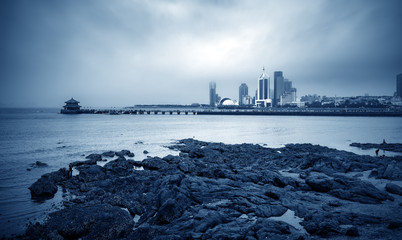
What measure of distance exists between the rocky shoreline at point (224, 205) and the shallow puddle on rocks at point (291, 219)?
38mm

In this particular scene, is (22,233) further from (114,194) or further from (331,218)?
(331,218)

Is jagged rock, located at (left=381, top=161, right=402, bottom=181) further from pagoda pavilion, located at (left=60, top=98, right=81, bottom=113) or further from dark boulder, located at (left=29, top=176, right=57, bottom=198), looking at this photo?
pagoda pavilion, located at (left=60, top=98, right=81, bottom=113)

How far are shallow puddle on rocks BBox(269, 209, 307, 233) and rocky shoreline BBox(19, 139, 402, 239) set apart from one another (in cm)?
4

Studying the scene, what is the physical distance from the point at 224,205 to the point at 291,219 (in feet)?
9.86

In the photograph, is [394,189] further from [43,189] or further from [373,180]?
[43,189]

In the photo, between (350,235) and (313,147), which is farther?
(313,147)

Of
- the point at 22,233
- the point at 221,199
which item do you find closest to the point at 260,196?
the point at 221,199

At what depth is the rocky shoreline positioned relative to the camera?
28.4ft

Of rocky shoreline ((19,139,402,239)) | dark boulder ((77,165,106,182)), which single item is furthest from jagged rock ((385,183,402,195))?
dark boulder ((77,165,106,182))

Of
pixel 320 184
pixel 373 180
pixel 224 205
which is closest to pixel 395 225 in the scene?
pixel 320 184

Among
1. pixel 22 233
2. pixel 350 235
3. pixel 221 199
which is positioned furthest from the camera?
pixel 221 199

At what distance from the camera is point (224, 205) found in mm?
10867

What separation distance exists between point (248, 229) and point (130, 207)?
5.98m

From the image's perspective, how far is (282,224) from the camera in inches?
336
